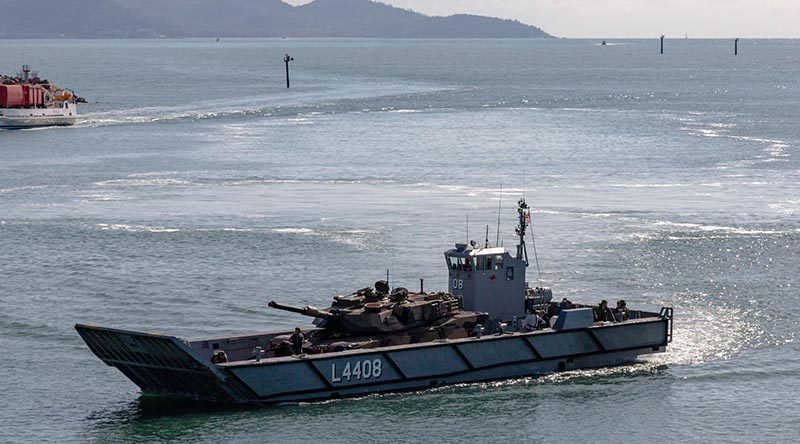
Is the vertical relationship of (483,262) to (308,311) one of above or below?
above

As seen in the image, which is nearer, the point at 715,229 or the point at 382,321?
the point at 382,321

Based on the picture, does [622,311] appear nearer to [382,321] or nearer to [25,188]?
[382,321]

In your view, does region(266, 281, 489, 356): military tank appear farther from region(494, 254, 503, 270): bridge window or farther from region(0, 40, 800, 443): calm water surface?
region(494, 254, 503, 270): bridge window

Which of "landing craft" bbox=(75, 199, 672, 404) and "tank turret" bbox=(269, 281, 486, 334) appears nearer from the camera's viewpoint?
"landing craft" bbox=(75, 199, 672, 404)

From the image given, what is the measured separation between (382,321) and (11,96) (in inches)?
4512

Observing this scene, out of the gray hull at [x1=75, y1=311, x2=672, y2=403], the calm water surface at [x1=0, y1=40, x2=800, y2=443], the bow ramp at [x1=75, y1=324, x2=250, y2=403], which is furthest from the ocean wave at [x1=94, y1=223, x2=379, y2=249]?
the bow ramp at [x1=75, y1=324, x2=250, y2=403]

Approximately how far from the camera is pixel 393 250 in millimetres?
70812

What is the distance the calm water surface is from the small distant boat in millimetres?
5249

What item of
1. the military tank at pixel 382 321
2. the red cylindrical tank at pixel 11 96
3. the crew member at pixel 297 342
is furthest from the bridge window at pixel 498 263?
the red cylindrical tank at pixel 11 96

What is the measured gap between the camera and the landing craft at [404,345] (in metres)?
44.2

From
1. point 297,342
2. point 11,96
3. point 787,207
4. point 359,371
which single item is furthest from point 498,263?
point 11,96

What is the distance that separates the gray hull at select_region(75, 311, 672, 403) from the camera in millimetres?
43781

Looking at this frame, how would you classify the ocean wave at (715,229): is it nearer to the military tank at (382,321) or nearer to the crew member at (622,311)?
the crew member at (622,311)

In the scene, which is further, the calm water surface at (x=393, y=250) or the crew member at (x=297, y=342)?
the crew member at (x=297, y=342)
